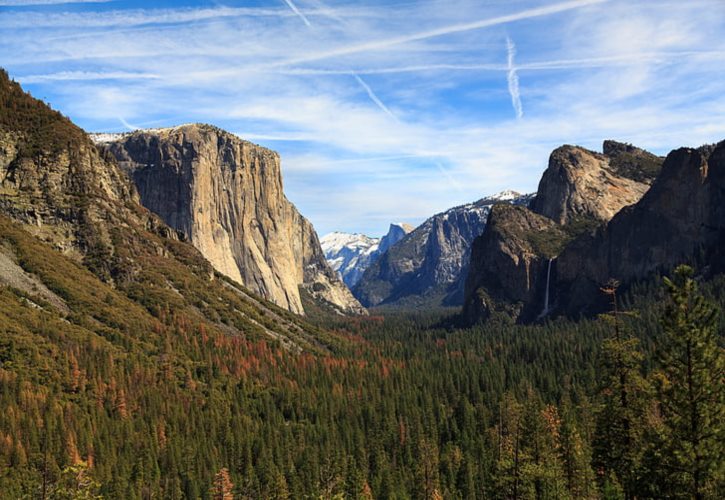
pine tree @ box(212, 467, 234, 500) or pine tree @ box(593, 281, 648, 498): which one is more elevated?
pine tree @ box(593, 281, 648, 498)

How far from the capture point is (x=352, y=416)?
5413 inches

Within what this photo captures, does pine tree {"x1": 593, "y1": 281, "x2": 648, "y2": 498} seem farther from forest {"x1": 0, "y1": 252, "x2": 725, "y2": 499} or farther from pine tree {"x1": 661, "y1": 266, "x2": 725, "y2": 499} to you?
pine tree {"x1": 661, "y1": 266, "x2": 725, "y2": 499}

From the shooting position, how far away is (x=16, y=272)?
151m

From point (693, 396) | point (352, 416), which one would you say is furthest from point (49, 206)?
point (693, 396)

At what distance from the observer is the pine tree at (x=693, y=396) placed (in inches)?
1287

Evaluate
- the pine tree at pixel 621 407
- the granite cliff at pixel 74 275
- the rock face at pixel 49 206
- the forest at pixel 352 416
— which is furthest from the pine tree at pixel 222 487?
the rock face at pixel 49 206

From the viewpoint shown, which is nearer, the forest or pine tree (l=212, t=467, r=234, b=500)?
the forest

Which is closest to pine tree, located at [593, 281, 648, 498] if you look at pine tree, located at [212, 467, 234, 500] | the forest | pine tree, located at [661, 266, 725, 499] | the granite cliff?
the forest

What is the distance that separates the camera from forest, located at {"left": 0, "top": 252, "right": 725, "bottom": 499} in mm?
34656

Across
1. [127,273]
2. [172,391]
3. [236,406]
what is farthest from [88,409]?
[127,273]

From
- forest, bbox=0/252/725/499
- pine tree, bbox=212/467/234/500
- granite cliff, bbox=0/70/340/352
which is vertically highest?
granite cliff, bbox=0/70/340/352

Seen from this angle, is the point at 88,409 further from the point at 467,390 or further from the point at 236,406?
the point at 467,390

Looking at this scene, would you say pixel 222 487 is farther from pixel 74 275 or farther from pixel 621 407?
pixel 74 275

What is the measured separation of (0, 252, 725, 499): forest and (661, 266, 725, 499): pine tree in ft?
0.25
